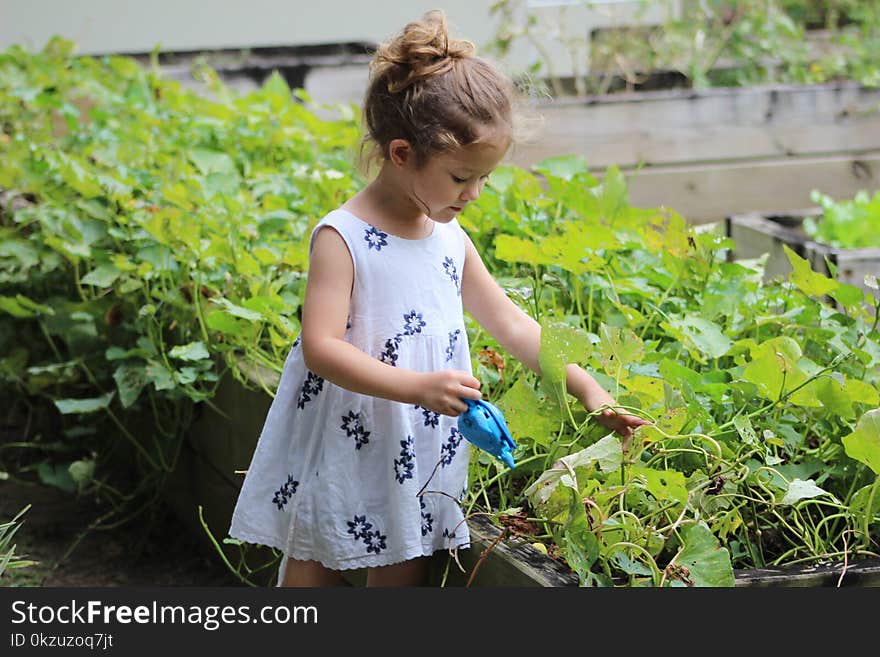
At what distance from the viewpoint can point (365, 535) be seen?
172 centimetres

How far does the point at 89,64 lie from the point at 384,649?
3539 mm

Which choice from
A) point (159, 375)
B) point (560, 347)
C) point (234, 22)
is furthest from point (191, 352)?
point (234, 22)

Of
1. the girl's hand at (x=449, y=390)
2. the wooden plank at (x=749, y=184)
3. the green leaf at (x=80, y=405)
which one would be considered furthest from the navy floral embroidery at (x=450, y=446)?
the wooden plank at (x=749, y=184)

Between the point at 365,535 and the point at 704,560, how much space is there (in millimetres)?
501

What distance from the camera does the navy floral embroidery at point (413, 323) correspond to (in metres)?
A: 1.70

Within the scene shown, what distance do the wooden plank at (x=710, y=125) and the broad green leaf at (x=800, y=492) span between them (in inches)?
113

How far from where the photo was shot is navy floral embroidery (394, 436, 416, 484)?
67.0 inches

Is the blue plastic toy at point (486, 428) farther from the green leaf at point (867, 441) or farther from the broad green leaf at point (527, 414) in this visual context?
the green leaf at point (867, 441)

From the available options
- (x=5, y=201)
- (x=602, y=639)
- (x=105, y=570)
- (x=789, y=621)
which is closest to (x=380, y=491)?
(x=602, y=639)

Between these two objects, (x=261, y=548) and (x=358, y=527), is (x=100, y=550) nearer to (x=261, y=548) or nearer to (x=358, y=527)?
(x=261, y=548)

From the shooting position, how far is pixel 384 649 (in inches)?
56.2

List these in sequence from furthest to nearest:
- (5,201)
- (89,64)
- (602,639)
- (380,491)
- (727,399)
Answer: (89,64) → (5,201) → (727,399) → (380,491) → (602,639)

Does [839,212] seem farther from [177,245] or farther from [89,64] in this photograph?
[89,64]

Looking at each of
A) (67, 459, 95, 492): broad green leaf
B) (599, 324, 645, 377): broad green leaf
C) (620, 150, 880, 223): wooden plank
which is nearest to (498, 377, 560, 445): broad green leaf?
(599, 324, 645, 377): broad green leaf
